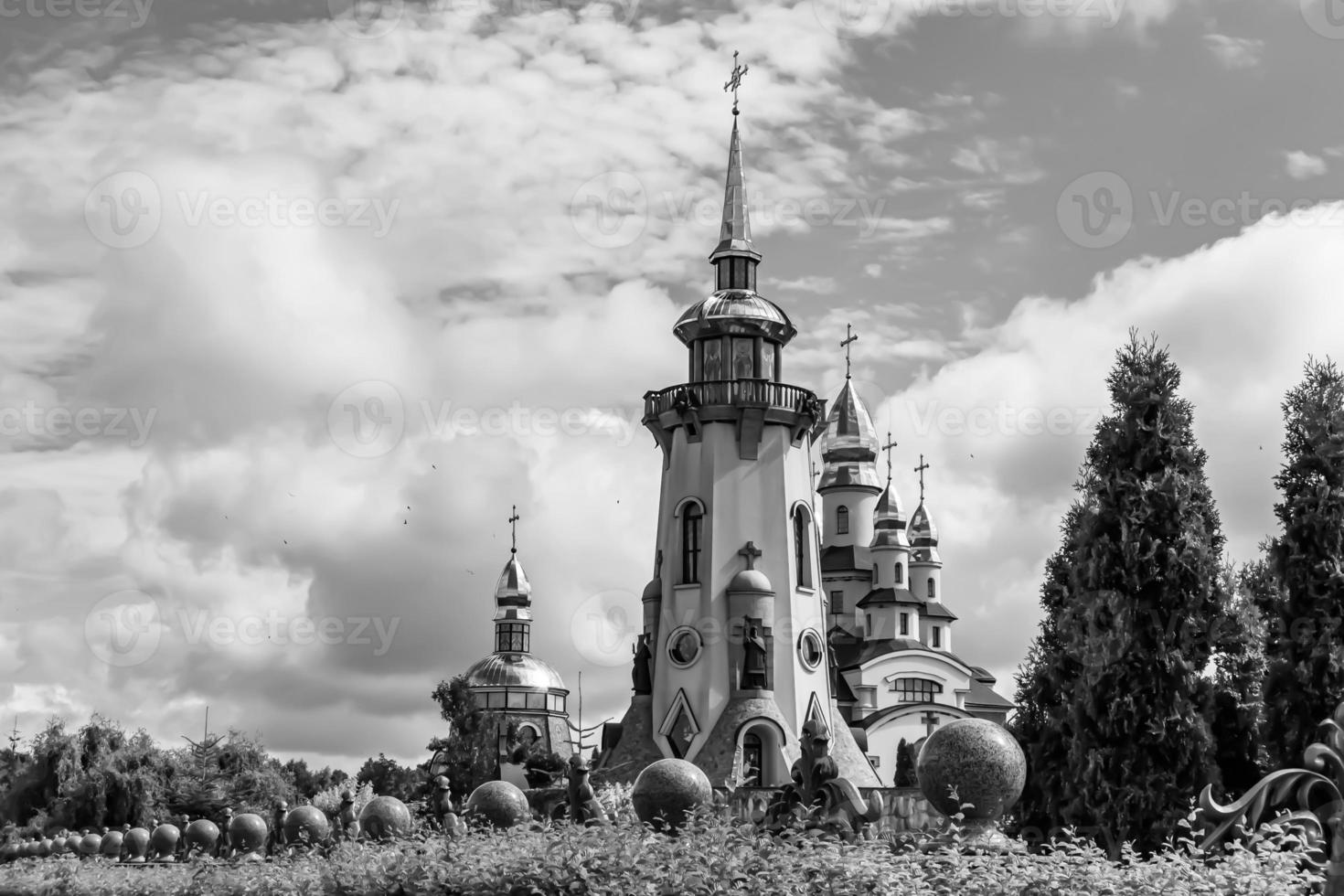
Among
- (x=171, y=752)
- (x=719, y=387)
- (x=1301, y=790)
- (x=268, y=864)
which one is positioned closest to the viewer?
(x=1301, y=790)

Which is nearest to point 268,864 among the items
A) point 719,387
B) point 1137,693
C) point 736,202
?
point 1137,693

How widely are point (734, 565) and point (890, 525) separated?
33.9 metres

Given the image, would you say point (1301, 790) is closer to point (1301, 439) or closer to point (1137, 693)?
point (1137, 693)

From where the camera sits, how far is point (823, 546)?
268 feet

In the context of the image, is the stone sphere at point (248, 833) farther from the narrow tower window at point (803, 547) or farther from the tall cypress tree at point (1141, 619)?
the narrow tower window at point (803, 547)

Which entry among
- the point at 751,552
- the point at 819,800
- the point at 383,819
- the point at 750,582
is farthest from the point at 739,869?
the point at 751,552

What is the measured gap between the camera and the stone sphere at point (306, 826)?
25.2 meters

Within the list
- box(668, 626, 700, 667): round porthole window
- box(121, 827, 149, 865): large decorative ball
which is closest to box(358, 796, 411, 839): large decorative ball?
box(121, 827, 149, 865): large decorative ball

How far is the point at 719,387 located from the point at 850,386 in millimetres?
35295

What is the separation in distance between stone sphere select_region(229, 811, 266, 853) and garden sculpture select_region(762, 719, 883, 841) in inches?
489

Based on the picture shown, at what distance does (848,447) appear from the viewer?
81438 millimetres

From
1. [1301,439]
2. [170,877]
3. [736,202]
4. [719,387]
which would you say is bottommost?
[170,877]

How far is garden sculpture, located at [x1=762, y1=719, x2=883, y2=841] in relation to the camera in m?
16.2

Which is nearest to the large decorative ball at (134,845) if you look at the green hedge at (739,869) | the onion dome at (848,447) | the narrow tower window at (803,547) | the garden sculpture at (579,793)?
the garden sculpture at (579,793)
